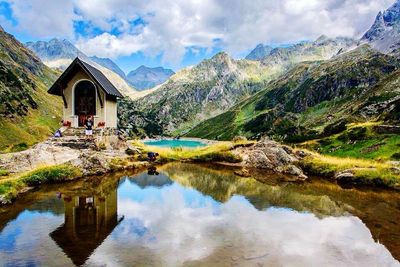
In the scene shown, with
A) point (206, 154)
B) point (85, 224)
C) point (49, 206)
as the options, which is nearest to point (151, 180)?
point (49, 206)

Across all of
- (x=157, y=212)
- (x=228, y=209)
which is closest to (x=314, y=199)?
(x=228, y=209)

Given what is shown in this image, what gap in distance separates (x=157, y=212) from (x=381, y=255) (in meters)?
14.4

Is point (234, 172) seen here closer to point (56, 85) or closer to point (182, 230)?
point (182, 230)

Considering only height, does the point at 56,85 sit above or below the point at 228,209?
above

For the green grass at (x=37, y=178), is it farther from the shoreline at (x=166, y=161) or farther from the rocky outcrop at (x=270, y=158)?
the rocky outcrop at (x=270, y=158)

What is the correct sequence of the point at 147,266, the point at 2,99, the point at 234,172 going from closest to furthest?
the point at 147,266 → the point at 234,172 → the point at 2,99

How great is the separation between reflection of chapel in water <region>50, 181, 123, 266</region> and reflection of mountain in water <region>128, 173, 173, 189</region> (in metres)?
5.31

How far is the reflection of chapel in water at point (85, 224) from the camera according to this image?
18.0 m

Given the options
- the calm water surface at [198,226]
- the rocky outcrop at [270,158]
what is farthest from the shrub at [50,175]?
the rocky outcrop at [270,158]

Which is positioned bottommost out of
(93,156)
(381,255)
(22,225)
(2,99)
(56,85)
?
(381,255)

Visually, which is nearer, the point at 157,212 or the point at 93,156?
the point at 157,212

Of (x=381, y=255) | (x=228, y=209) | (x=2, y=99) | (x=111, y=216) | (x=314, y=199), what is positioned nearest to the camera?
(x=381, y=255)

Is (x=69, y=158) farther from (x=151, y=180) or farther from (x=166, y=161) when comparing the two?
(x=166, y=161)

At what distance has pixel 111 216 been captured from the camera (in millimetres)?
24016
